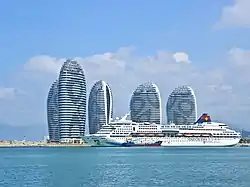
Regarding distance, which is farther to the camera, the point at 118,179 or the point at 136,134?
the point at 136,134

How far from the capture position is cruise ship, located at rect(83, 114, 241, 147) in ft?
537

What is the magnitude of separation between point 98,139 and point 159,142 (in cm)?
1971

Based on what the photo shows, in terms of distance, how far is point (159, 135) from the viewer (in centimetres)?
16688

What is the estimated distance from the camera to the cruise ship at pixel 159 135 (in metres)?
164

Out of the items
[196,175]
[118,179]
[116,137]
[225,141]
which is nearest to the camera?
[118,179]

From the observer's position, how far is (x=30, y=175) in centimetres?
5775

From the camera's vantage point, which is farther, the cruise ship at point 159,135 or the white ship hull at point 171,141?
the cruise ship at point 159,135

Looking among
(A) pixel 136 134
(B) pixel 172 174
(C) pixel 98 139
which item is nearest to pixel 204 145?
(A) pixel 136 134

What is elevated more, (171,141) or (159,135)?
(159,135)

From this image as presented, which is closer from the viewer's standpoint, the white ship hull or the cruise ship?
the white ship hull

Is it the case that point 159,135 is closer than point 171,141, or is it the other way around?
point 171,141

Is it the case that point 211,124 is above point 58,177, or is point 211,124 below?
above

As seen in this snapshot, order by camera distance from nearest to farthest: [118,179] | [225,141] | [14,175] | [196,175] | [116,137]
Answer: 1. [118,179]
2. [196,175]
3. [14,175]
4. [116,137]
5. [225,141]

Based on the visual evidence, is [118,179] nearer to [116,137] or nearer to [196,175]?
[196,175]
